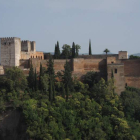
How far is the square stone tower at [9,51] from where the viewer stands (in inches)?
1367

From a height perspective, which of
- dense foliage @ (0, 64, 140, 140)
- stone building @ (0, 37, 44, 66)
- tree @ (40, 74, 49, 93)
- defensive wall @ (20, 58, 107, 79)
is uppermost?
stone building @ (0, 37, 44, 66)

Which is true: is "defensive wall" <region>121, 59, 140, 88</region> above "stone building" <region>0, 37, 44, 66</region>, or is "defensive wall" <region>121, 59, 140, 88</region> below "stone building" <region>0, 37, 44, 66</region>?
below

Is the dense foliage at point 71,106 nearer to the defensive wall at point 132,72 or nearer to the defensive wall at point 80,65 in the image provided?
the defensive wall at point 132,72

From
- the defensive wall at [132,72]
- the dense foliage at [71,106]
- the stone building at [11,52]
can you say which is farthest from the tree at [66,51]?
the defensive wall at [132,72]

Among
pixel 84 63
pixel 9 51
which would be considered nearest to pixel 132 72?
pixel 84 63

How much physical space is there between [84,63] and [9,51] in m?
7.85

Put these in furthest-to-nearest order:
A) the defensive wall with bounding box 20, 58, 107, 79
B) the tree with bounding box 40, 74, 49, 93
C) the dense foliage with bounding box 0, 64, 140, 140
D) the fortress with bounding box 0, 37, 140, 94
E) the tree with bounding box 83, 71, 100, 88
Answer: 1. the defensive wall with bounding box 20, 58, 107, 79
2. the tree with bounding box 83, 71, 100, 88
3. the fortress with bounding box 0, 37, 140, 94
4. the tree with bounding box 40, 74, 49, 93
5. the dense foliage with bounding box 0, 64, 140, 140

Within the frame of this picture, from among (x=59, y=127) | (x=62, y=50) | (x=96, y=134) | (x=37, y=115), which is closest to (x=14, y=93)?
(x=37, y=115)

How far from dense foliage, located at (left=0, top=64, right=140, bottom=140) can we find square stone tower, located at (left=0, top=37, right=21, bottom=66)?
4098mm

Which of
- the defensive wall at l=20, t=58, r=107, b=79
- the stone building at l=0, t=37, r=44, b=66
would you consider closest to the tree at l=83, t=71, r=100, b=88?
the defensive wall at l=20, t=58, r=107, b=79

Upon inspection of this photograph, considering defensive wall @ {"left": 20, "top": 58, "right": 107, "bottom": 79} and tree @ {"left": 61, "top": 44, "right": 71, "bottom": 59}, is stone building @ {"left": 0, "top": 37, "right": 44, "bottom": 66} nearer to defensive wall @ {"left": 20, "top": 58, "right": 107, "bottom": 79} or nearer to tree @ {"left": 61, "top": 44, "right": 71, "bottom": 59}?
defensive wall @ {"left": 20, "top": 58, "right": 107, "bottom": 79}

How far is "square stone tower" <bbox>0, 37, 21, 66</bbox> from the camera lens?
A: 114 ft

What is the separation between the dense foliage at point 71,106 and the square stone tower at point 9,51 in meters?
4.10

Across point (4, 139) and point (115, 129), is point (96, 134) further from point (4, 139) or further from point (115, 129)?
point (4, 139)
